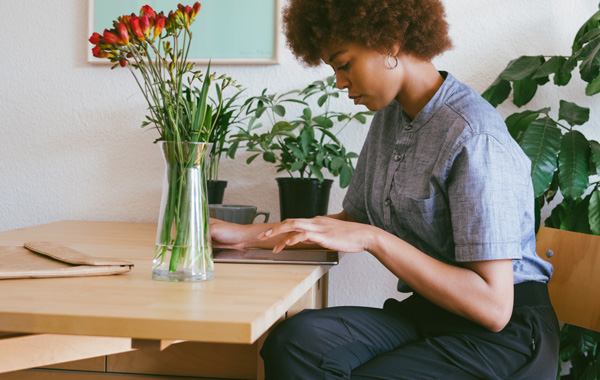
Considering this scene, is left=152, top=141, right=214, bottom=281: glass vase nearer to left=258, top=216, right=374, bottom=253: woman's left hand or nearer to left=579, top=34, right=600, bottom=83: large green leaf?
left=258, top=216, right=374, bottom=253: woman's left hand

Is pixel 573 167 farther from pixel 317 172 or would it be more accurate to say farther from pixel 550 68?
→ pixel 317 172

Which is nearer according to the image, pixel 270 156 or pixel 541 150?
pixel 541 150

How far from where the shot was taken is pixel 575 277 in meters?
1.38

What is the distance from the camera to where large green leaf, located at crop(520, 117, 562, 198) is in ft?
5.24

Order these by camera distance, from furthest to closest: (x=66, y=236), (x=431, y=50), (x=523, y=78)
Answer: (x=523, y=78), (x=66, y=236), (x=431, y=50)

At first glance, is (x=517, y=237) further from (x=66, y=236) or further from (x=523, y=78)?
(x=66, y=236)

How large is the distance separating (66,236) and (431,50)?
103cm

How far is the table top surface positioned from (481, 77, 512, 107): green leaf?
0.93 metres

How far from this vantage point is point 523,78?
1765 mm

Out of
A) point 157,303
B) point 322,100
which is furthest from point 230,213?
point 157,303

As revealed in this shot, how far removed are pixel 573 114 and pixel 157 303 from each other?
4.56 feet

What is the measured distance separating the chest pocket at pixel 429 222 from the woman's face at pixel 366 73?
226mm

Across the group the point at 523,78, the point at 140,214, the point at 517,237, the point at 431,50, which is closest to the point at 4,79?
the point at 140,214

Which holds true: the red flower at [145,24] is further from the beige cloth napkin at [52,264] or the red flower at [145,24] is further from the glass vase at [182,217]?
the beige cloth napkin at [52,264]
